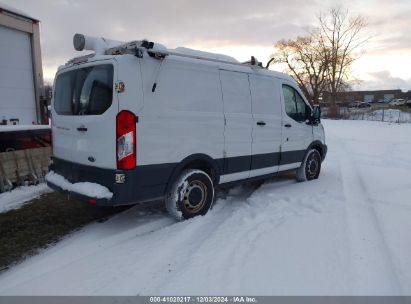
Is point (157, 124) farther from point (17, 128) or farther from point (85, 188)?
point (17, 128)

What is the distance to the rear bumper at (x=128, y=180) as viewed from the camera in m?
4.20

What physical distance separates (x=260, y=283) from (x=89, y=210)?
11.1ft

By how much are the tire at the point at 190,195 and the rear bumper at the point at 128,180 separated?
0.22 metres

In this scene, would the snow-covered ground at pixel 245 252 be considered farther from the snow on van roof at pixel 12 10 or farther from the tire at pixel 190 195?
the snow on van roof at pixel 12 10

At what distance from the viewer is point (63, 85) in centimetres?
513

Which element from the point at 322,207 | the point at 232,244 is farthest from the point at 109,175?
the point at 322,207

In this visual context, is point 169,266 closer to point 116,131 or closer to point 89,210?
point 116,131

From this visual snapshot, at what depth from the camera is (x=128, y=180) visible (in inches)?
166

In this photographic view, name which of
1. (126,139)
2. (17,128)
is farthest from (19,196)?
(126,139)

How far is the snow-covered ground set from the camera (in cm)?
321

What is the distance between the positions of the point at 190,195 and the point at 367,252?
92.0 inches

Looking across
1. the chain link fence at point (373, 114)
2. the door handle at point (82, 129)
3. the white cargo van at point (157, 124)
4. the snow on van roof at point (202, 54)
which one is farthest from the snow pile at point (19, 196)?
the chain link fence at point (373, 114)

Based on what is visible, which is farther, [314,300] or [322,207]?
[322,207]

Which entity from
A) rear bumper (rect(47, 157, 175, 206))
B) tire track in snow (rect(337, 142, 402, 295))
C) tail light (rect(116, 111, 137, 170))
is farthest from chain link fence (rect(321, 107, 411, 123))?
tail light (rect(116, 111, 137, 170))
